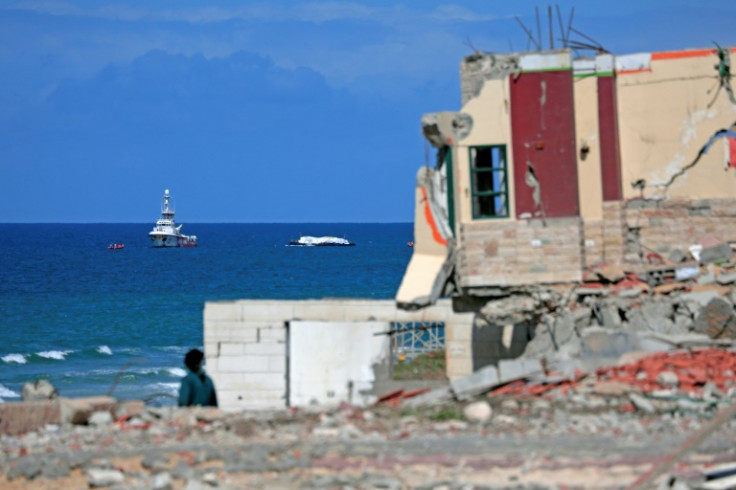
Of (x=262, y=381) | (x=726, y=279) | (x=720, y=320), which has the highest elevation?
(x=726, y=279)

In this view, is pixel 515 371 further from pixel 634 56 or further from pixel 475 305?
pixel 634 56

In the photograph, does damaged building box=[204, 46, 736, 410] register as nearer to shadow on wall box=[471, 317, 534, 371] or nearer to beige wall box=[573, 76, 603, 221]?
beige wall box=[573, 76, 603, 221]

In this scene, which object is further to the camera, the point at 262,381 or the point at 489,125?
the point at 262,381

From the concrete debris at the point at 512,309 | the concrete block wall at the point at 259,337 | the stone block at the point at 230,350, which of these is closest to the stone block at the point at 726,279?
the concrete debris at the point at 512,309

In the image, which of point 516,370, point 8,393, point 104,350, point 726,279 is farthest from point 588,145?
point 104,350

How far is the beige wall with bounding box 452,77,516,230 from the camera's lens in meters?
18.6

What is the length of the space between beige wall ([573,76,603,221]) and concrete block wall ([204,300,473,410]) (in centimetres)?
456

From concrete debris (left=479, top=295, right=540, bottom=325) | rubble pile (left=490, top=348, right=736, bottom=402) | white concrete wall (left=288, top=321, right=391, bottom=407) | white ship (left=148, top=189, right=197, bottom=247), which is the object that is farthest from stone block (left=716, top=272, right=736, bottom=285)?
white ship (left=148, top=189, right=197, bottom=247)

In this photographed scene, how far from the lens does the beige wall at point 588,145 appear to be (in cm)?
1858

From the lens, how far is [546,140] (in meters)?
18.6

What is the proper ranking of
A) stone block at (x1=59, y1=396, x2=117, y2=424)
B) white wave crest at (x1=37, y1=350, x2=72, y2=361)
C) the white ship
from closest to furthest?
stone block at (x1=59, y1=396, x2=117, y2=424) < white wave crest at (x1=37, y1=350, x2=72, y2=361) < the white ship

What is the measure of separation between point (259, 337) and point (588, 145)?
760 cm

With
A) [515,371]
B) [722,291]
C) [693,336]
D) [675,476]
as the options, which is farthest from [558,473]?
[722,291]

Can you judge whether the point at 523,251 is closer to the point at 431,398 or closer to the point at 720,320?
the point at 720,320
